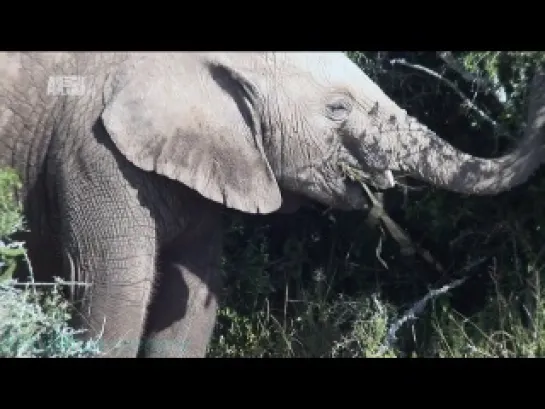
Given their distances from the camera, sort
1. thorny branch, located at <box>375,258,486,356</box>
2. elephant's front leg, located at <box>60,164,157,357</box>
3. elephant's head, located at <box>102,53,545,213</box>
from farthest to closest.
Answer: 1. thorny branch, located at <box>375,258,486,356</box>
2. elephant's head, located at <box>102,53,545,213</box>
3. elephant's front leg, located at <box>60,164,157,357</box>

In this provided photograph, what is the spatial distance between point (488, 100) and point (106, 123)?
194 centimetres

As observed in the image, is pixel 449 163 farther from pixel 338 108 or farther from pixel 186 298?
pixel 186 298

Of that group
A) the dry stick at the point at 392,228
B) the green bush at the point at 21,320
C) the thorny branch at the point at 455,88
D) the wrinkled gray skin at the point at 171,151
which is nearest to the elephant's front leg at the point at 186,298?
the wrinkled gray skin at the point at 171,151

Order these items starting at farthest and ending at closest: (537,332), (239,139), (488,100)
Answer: (488,100)
(239,139)
(537,332)

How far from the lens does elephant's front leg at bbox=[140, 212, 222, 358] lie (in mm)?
5383

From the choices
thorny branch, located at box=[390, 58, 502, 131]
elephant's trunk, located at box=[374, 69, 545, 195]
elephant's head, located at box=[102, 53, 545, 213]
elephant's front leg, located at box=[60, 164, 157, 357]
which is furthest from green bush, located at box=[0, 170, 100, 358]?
thorny branch, located at box=[390, 58, 502, 131]

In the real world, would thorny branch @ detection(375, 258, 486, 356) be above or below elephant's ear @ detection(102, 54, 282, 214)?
below

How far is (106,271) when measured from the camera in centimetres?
486

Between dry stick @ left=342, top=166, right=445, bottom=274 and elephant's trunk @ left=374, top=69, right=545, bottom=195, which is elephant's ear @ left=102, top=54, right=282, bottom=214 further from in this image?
elephant's trunk @ left=374, top=69, right=545, bottom=195

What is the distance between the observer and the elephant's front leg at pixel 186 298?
5.38 m

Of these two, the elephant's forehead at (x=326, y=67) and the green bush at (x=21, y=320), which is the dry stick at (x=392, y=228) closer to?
the elephant's forehead at (x=326, y=67)

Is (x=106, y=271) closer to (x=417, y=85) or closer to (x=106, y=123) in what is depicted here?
(x=106, y=123)

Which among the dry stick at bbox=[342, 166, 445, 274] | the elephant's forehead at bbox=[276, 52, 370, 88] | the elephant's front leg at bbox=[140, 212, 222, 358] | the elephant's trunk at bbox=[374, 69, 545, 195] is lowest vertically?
the elephant's front leg at bbox=[140, 212, 222, 358]
